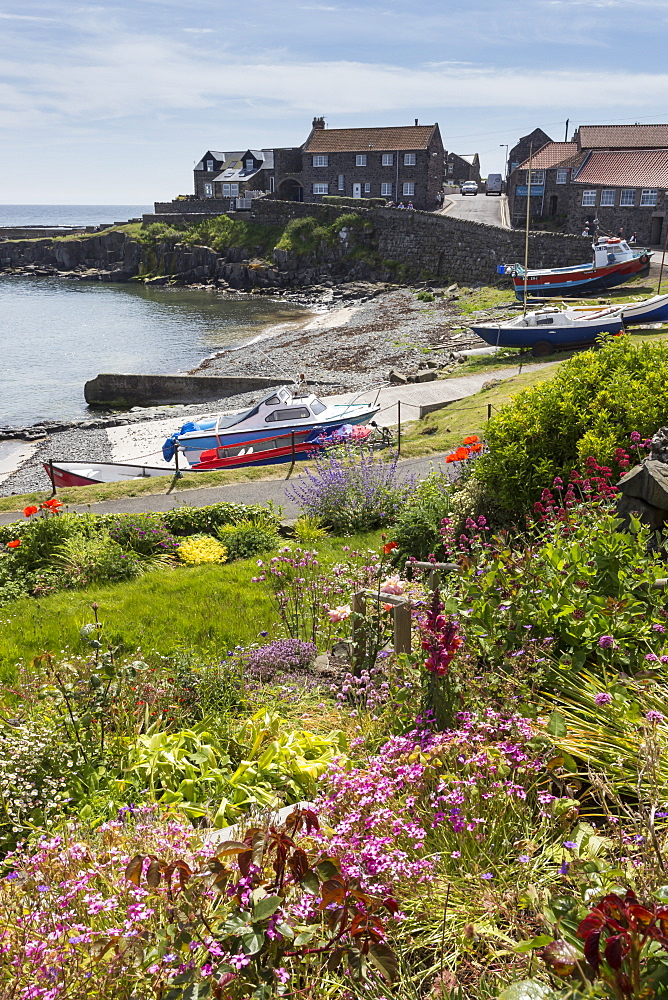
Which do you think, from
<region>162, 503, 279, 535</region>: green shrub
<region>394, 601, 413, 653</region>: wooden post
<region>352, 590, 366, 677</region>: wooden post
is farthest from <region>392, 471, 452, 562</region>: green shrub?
<region>162, 503, 279, 535</region>: green shrub

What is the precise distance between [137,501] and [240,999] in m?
11.9

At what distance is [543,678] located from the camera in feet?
13.5

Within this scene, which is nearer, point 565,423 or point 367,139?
point 565,423

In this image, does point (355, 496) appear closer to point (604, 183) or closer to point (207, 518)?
point (207, 518)

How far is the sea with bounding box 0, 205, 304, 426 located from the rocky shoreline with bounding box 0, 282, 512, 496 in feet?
6.30

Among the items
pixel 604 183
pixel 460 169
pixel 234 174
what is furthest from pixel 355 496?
pixel 460 169

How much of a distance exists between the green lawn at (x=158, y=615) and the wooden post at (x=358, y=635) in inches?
61.2

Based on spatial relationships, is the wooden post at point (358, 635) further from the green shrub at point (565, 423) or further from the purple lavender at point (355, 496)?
the purple lavender at point (355, 496)

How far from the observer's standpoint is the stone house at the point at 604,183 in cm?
4488

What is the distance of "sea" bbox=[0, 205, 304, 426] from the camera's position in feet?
117

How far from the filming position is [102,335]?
49875 millimetres

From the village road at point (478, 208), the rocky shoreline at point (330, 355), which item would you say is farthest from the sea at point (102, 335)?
the village road at point (478, 208)

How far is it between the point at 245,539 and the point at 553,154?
5154 centimetres

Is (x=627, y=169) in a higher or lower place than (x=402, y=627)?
higher
